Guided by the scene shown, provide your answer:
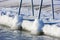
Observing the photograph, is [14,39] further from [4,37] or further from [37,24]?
[37,24]

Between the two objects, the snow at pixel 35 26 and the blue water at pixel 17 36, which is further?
the snow at pixel 35 26

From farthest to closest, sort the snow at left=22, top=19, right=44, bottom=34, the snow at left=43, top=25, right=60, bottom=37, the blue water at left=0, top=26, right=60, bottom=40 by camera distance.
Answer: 1. the snow at left=22, top=19, right=44, bottom=34
2. the blue water at left=0, top=26, right=60, bottom=40
3. the snow at left=43, top=25, right=60, bottom=37

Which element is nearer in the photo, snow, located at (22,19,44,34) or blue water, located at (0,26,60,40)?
blue water, located at (0,26,60,40)

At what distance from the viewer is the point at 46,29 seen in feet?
28.5

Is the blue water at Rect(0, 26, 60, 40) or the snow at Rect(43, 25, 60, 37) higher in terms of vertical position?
the snow at Rect(43, 25, 60, 37)

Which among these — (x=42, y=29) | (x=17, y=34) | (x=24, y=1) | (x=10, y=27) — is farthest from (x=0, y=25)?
(x=24, y=1)

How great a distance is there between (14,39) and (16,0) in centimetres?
1331

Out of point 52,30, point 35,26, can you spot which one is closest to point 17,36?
point 35,26

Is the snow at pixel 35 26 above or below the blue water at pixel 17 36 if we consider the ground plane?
above

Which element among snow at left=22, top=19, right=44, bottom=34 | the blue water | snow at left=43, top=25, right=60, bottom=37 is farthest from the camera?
snow at left=22, top=19, right=44, bottom=34

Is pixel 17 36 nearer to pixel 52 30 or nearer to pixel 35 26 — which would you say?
pixel 35 26

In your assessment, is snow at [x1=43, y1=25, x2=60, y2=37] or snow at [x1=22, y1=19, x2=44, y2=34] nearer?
snow at [x1=43, y1=25, x2=60, y2=37]

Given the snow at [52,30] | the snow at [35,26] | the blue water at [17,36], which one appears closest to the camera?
the snow at [52,30]

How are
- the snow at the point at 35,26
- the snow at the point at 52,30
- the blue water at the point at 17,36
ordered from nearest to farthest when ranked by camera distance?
the snow at the point at 52,30 < the blue water at the point at 17,36 < the snow at the point at 35,26
